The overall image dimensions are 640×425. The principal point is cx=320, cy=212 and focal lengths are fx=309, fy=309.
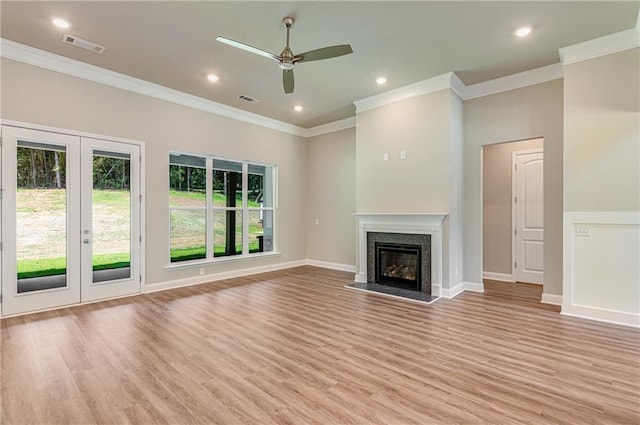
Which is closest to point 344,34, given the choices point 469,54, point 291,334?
point 469,54

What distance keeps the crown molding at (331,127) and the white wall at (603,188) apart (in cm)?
393

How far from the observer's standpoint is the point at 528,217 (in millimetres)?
5859

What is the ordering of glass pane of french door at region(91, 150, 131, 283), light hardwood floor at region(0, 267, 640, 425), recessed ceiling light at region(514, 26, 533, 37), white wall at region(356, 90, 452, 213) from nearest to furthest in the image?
light hardwood floor at region(0, 267, 640, 425), recessed ceiling light at region(514, 26, 533, 37), glass pane of french door at region(91, 150, 131, 283), white wall at region(356, 90, 452, 213)

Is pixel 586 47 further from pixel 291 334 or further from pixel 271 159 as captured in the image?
pixel 271 159

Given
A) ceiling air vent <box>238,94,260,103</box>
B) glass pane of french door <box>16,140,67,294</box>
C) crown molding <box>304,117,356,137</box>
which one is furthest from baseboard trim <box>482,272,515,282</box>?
glass pane of french door <box>16,140,67,294</box>

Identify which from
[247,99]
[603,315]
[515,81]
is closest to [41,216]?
[247,99]

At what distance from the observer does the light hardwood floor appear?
2.07 m

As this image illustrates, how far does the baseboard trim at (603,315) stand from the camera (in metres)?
3.60

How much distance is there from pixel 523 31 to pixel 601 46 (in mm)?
1117

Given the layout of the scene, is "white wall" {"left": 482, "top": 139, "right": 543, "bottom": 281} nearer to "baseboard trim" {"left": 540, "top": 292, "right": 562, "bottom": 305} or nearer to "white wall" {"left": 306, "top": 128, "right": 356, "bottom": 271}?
"baseboard trim" {"left": 540, "top": 292, "right": 562, "bottom": 305}

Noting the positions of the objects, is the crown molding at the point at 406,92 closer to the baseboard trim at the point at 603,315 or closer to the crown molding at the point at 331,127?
the crown molding at the point at 331,127

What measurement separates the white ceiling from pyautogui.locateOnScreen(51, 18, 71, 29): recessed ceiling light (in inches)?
2.1

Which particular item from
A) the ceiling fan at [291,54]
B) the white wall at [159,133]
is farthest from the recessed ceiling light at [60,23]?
the ceiling fan at [291,54]

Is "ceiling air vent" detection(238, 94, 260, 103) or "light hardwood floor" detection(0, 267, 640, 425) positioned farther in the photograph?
"ceiling air vent" detection(238, 94, 260, 103)
